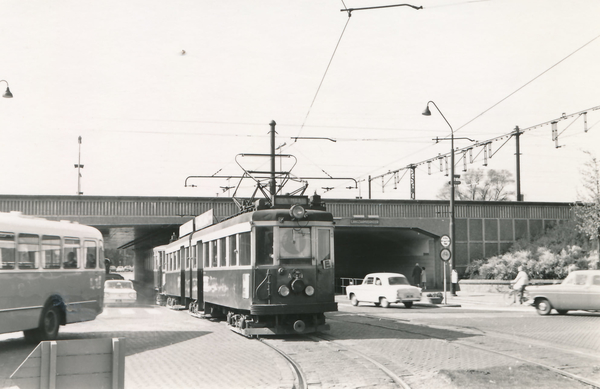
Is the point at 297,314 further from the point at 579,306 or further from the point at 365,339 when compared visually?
the point at 579,306

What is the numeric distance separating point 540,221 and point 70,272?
114ft

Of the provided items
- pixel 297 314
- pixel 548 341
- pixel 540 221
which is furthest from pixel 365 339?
pixel 540 221

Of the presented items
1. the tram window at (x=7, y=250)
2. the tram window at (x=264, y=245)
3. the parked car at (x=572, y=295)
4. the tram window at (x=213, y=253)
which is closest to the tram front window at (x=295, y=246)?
the tram window at (x=264, y=245)

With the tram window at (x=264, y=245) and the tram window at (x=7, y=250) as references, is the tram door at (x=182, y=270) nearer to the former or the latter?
the tram window at (x=264, y=245)

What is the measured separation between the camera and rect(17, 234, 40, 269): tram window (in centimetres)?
1245

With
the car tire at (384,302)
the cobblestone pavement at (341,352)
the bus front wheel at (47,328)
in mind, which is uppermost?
the bus front wheel at (47,328)

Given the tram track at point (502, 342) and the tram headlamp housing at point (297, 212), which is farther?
the tram headlamp housing at point (297, 212)

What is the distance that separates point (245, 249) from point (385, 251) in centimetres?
3460

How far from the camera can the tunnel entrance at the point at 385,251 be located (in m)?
41.6

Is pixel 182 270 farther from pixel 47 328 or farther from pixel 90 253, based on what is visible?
pixel 47 328

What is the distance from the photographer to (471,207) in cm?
4162

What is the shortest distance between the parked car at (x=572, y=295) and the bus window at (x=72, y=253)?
14.1 m

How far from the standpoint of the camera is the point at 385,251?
4856cm

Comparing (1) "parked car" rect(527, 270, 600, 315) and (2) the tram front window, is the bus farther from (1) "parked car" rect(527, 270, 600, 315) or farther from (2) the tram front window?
(1) "parked car" rect(527, 270, 600, 315)
